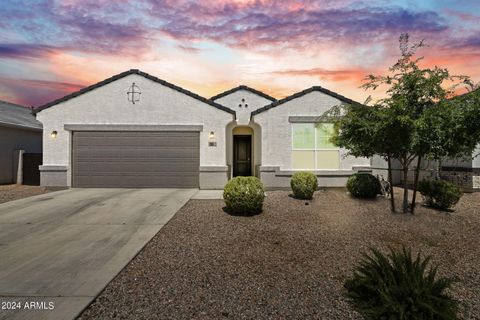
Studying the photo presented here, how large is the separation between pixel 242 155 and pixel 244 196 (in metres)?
9.59

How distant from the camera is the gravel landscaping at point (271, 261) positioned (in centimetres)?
338

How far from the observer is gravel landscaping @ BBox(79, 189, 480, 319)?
11.1ft

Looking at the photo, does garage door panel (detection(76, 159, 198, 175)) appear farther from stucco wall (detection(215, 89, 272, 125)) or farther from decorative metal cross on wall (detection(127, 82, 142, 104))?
stucco wall (detection(215, 89, 272, 125))

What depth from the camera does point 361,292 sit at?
11.5 ft

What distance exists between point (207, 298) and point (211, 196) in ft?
24.2

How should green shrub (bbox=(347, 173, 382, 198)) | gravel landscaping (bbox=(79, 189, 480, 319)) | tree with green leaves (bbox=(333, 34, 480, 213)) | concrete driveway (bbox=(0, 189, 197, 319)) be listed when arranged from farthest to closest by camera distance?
green shrub (bbox=(347, 173, 382, 198)) → tree with green leaves (bbox=(333, 34, 480, 213)) → concrete driveway (bbox=(0, 189, 197, 319)) → gravel landscaping (bbox=(79, 189, 480, 319))

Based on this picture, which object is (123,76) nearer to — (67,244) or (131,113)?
(131,113)

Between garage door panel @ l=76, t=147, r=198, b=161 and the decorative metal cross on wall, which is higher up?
the decorative metal cross on wall

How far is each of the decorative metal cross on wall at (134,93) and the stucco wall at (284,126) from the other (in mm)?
5760

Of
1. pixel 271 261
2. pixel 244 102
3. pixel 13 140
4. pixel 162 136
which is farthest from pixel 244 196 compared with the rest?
pixel 13 140

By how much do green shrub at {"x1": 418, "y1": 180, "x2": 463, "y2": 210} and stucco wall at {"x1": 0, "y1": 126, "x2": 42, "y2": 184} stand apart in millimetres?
20119

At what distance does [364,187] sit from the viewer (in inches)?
407

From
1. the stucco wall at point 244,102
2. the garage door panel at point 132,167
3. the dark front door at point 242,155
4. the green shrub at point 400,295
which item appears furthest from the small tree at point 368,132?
the stucco wall at point 244,102

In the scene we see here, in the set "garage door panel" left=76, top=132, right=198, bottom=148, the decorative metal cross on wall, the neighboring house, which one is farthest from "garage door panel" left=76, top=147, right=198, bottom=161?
A: the neighboring house
